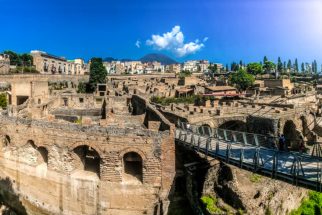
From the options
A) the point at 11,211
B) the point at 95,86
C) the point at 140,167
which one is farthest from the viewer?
the point at 95,86

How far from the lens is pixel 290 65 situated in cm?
16450

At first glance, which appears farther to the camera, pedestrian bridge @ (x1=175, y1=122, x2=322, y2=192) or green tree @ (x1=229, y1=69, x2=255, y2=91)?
green tree @ (x1=229, y1=69, x2=255, y2=91)

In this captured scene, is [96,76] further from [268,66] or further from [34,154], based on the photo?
[268,66]

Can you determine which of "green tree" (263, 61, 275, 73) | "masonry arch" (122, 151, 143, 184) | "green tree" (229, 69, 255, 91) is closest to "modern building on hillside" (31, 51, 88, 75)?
"green tree" (229, 69, 255, 91)

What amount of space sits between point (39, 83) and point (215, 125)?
26.2 meters

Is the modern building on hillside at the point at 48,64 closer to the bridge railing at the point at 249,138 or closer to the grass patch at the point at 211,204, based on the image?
the bridge railing at the point at 249,138

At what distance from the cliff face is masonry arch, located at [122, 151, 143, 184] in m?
4.27

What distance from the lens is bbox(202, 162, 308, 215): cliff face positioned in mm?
13461

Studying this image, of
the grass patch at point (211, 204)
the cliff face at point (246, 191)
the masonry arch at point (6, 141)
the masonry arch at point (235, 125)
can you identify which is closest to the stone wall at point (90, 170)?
the masonry arch at point (6, 141)

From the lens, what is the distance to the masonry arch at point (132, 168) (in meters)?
17.5

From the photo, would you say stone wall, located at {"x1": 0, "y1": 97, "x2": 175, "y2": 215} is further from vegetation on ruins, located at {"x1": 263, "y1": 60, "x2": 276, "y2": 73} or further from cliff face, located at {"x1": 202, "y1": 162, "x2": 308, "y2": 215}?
vegetation on ruins, located at {"x1": 263, "y1": 60, "x2": 276, "y2": 73}

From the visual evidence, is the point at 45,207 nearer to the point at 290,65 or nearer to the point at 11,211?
the point at 11,211

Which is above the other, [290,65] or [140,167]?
[290,65]

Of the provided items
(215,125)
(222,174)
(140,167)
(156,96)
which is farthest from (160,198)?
(156,96)
